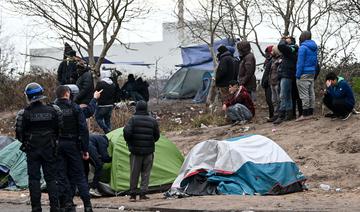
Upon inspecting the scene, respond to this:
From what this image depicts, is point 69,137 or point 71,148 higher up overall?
point 69,137

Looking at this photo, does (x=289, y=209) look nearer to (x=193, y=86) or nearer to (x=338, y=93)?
(x=338, y=93)

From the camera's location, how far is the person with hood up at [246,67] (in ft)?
59.8

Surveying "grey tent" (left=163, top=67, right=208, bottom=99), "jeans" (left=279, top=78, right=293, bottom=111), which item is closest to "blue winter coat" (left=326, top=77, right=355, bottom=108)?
"jeans" (left=279, top=78, right=293, bottom=111)

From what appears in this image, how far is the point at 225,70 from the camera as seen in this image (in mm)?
18891

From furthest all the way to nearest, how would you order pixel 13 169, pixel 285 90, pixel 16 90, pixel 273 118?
pixel 16 90
pixel 273 118
pixel 285 90
pixel 13 169

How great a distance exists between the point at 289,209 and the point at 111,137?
5078 mm

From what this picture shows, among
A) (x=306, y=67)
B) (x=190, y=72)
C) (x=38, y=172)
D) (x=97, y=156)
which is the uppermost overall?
(x=306, y=67)

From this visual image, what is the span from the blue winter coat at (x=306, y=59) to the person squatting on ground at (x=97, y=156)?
4765mm

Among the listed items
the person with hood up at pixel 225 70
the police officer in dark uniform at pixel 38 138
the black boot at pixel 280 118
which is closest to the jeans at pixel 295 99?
the black boot at pixel 280 118

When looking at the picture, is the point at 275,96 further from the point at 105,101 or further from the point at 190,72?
the point at 190,72

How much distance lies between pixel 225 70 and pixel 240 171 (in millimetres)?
5982

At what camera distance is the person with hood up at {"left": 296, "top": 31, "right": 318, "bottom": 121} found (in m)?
16.6

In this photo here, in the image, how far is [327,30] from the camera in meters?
28.1

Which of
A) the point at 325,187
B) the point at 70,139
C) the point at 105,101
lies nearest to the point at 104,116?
the point at 105,101
